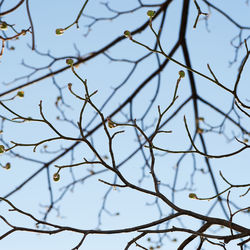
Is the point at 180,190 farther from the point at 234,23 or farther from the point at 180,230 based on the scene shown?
the point at 180,230

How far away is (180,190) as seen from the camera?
3395 mm

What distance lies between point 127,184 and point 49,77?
1905 mm

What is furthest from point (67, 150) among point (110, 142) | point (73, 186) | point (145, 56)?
point (110, 142)

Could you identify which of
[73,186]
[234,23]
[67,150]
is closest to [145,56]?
[234,23]

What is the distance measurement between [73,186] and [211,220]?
Answer: 2.09m

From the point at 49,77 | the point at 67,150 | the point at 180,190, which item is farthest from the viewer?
the point at 180,190

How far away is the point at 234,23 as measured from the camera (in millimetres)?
3189

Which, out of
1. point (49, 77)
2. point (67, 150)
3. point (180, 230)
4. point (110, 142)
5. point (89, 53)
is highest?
point (89, 53)

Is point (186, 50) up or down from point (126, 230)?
up

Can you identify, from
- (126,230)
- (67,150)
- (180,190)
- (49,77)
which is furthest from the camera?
(180,190)

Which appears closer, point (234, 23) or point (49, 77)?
point (49, 77)

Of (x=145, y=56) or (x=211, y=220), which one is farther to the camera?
(x=145, y=56)

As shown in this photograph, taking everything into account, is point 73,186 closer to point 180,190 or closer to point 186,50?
point 180,190

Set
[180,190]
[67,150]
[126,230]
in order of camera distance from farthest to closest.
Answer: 1. [180,190]
2. [67,150]
3. [126,230]
